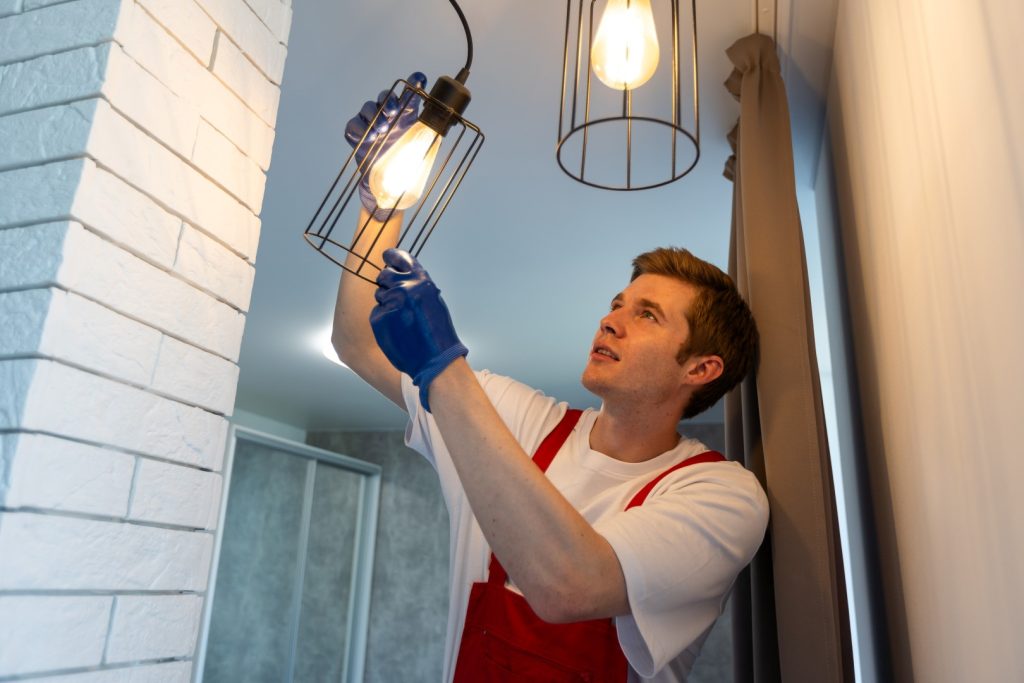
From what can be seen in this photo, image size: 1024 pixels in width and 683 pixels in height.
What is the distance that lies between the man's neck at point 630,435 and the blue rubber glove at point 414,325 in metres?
0.44

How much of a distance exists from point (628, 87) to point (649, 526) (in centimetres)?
58

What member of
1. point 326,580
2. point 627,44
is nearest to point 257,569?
point 326,580

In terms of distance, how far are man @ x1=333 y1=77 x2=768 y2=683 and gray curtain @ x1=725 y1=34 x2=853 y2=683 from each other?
0.08 metres

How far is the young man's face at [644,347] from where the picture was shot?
1.28 m

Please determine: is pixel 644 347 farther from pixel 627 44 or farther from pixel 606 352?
pixel 627 44

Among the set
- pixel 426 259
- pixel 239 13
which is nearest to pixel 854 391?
pixel 239 13

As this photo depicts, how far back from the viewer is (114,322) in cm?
81

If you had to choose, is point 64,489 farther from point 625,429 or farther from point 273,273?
point 273,273

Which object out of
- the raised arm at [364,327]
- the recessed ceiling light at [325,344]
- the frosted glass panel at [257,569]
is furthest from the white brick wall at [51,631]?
the frosted glass panel at [257,569]

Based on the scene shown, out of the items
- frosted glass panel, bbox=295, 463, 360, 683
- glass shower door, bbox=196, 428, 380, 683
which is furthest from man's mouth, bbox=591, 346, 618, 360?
frosted glass panel, bbox=295, 463, 360, 683

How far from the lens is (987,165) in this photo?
64 cm

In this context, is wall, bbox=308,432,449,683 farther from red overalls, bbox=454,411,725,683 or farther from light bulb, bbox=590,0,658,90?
light bulb, bbox=590,0,658,90

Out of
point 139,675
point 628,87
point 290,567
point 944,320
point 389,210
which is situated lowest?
point 139,675

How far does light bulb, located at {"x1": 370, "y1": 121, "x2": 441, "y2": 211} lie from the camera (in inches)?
37.3
